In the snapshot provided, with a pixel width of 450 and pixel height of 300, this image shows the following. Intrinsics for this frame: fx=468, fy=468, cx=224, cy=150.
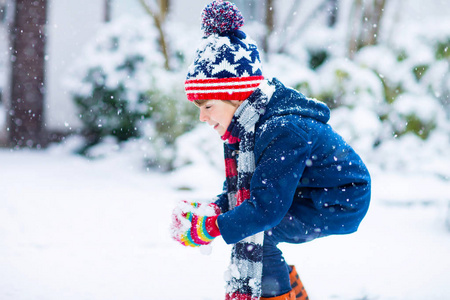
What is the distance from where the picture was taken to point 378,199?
13.5ft

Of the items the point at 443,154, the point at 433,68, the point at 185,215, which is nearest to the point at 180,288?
the point at 185,215

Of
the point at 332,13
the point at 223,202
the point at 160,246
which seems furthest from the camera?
the point at 332,13

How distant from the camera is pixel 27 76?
6.64m

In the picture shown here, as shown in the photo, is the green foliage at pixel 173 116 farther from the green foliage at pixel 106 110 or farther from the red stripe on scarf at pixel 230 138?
the red stripe on scarf at pixel 230 138

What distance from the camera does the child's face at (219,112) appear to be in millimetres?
1612

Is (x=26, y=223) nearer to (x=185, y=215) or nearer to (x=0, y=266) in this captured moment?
(x=0, y=266)

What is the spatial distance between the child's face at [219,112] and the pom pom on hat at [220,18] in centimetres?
25

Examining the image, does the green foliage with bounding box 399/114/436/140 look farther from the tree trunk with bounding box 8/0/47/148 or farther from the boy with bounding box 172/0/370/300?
the tree trunk with bounding box 8/0/47/148

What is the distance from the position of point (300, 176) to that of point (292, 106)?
262 mm

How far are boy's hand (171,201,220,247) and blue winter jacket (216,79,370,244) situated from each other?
0.05 metres

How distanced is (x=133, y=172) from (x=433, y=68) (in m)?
3.66

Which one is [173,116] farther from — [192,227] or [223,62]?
[192,227]

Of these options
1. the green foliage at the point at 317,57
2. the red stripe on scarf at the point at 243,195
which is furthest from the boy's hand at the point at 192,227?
the green foliage at the point at 317,57

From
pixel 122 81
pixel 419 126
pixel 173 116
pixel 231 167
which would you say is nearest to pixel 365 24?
pixel 419 126
